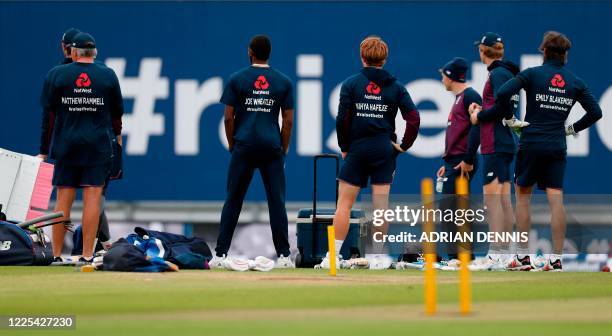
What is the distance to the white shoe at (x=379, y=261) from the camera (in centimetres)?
1330

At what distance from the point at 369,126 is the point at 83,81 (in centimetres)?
245

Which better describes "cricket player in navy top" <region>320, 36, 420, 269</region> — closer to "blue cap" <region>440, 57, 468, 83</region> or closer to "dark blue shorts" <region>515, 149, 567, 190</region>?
"blue cap" <region>440, 57, 468, 83</region>

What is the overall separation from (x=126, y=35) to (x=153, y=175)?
1.66m

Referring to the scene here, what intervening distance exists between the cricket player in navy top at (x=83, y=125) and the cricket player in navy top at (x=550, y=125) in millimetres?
3298

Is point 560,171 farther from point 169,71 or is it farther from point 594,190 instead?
point 169,71

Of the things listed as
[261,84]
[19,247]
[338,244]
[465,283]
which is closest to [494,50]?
[261,84]

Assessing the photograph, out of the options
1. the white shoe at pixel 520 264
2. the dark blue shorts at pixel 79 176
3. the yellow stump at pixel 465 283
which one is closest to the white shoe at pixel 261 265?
the dark blue shorts at pixel 79 176

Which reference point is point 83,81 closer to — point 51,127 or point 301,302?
point 51,127

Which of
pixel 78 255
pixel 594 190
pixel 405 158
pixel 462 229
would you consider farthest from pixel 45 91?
pixel 594 190

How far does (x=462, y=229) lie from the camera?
13430 mm

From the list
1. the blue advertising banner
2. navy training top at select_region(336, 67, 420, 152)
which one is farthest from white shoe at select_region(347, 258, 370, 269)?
the blue advertising banner

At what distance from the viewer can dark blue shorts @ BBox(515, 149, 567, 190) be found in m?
12.9

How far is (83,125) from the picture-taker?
12992 mm

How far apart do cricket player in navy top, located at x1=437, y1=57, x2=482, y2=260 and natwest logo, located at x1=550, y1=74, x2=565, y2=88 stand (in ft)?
2.46
